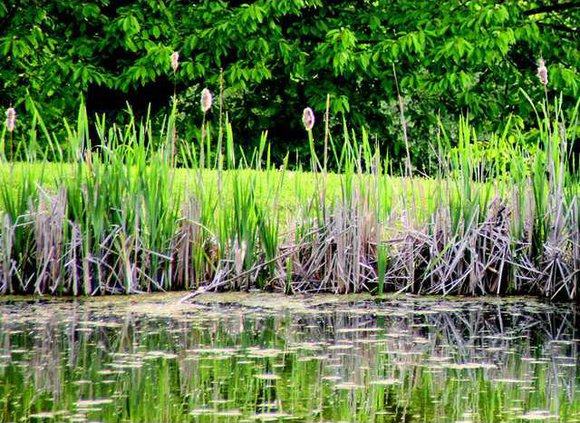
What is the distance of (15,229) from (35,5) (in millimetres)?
8462

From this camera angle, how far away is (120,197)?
5.90 m

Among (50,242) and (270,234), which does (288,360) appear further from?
(50,242)

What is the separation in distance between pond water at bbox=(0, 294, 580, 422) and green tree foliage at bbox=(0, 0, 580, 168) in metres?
7.53

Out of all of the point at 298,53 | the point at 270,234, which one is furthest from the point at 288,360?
the point at 298,53

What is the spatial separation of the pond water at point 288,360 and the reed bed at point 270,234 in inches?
9.7

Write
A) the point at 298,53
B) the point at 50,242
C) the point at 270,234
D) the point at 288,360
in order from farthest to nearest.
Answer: the point at 298,53, the point at 270,234, the point at 50,242, the point at 288,360

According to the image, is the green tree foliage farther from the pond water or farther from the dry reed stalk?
the pond water

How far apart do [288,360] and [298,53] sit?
31.5 feet

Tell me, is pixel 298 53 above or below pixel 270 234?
above

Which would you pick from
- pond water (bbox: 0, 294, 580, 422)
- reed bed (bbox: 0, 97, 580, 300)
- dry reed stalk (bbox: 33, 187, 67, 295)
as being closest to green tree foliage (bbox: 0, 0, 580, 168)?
reed bed (bbox: 0, 97, 580, 300)

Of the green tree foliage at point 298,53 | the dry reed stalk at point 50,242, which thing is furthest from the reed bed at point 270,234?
the green tree foliage at point 298,53

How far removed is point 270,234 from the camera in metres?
5.92

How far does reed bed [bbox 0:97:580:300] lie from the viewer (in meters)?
5.83

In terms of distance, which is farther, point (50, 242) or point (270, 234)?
point (270, 234)
